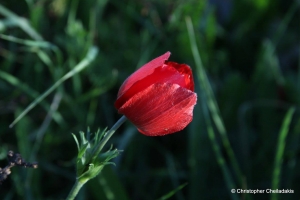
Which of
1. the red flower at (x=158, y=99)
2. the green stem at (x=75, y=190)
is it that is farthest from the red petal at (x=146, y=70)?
the green stem at (x=75, y=190)

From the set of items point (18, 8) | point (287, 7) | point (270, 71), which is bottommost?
point (270, 71)

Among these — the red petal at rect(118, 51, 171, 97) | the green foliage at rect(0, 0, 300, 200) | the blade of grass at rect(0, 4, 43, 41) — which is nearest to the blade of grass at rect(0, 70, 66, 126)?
the green foliage at rect(0, 0, 300, 200)

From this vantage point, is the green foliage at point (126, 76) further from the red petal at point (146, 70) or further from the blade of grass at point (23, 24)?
the red petal at point (146, 70)

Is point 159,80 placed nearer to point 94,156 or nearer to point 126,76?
point 94,156

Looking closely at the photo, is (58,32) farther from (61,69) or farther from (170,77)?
(170,77)

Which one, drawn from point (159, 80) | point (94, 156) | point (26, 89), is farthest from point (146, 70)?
point (26, 89)

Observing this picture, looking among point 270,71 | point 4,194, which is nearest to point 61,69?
point 4,194
